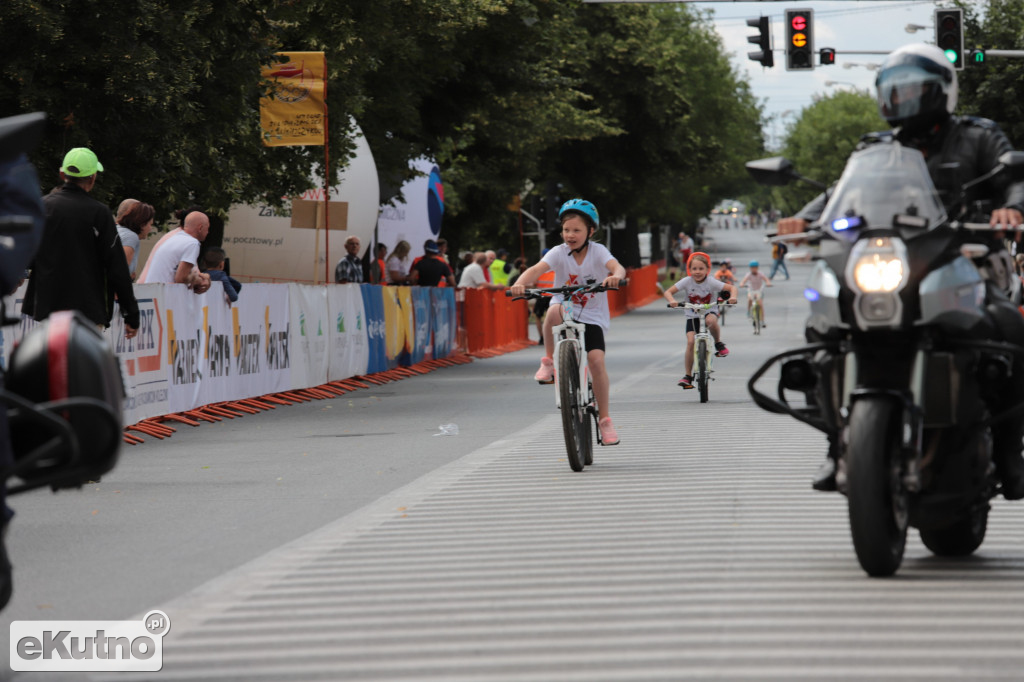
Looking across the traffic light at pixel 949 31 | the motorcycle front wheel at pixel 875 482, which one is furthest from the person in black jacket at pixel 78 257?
the traffic light at pixel 949 31

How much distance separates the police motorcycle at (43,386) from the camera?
4.46 metres

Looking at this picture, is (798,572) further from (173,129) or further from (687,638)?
(173,129)

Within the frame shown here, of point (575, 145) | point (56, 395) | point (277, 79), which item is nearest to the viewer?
point (56, 395)

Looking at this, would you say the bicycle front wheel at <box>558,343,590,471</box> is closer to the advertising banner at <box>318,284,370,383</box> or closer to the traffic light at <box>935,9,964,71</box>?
the advertising banner at <box>318,284,370,383</box>

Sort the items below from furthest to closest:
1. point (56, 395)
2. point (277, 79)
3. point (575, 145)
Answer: point (575, 145) → point (277, 79) → point (56, 395)

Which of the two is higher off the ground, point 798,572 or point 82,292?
point 82,292

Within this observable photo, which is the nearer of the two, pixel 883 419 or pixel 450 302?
pixel 883 419

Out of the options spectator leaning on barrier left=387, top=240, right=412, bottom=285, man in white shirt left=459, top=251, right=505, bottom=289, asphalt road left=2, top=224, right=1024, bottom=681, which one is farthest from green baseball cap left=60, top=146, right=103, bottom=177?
man in white shirt left=459, top=251, right=505, bottom=289

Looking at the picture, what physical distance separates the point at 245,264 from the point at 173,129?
413 inches

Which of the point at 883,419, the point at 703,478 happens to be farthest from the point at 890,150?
the point at 703,478

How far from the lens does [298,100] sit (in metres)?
19.7

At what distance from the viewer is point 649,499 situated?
9000 millimetres

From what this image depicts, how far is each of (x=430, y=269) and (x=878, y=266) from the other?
20899 mm

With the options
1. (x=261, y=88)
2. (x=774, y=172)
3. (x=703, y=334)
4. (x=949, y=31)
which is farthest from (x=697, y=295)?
(x=949, y=31)
